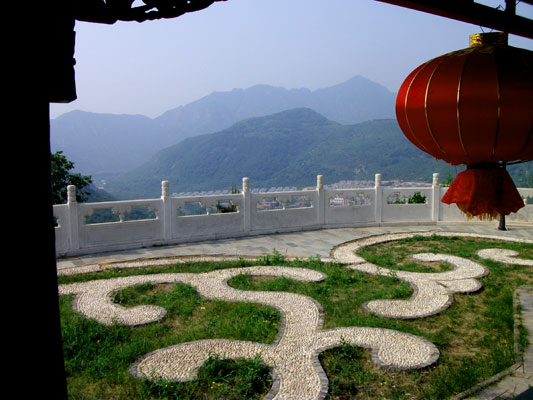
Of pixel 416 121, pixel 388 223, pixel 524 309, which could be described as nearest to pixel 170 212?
pixel 388 223

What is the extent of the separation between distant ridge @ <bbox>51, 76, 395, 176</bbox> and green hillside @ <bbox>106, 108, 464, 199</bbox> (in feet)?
56.2

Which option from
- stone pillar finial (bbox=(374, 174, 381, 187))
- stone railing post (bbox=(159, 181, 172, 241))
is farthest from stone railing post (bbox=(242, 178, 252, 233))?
stone pillar finial (bbox=(374, 174, 381, 187))

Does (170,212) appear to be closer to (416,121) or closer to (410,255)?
(410,255)

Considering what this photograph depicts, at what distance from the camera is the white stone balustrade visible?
7.66 metres

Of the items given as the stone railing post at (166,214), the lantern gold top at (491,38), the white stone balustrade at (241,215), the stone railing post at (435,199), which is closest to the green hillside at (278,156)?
the stone railing post at (435,199)

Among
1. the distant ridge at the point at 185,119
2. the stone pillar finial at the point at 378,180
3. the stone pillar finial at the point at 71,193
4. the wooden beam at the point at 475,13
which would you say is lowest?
the stone pillar finial at the point at 71,193

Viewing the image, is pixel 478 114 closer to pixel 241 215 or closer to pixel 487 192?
pixel 487 192

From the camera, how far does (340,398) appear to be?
3217 millimetres

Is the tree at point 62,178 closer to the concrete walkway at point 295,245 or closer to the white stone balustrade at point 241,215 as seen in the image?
the white stone balustrade at point 241,215

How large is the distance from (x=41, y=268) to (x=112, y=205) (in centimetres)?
690

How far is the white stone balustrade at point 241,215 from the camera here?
766 cm

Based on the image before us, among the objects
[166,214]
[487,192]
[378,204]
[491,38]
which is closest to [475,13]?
[491,38]

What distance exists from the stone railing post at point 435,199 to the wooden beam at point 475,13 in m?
8.65

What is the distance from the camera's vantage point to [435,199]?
10672 millimetres
